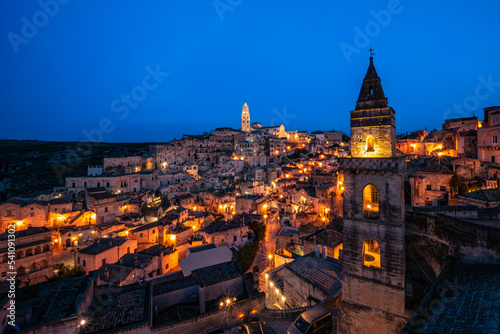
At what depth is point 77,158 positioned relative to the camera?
7375cm

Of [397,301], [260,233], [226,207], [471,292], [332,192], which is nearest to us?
[471,292]

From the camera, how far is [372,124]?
10.7 meters

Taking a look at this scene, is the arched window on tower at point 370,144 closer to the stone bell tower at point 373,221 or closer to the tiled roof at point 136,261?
the stone bell tower at point 373,221

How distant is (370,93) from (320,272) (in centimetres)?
1076

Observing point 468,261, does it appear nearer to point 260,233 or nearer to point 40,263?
point 260,233

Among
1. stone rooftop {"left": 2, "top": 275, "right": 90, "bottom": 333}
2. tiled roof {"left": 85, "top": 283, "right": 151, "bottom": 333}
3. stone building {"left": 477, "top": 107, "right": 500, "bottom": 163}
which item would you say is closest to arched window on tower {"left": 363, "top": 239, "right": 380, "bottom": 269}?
tiled roof {"left": 85, "top": 283, "right": 151, "bottom": 333}

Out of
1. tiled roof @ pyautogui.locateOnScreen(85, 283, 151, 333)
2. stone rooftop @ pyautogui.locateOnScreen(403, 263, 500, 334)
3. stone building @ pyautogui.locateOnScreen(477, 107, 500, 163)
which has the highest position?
stone building @ pyautogui.locateOnScreen(477, 107, 500, 163)

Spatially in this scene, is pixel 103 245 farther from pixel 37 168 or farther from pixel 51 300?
pixel 37 168

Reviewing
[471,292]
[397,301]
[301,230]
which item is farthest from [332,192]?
[471,292]

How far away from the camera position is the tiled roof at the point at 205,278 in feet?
49.6

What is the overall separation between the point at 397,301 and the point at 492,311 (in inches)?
171

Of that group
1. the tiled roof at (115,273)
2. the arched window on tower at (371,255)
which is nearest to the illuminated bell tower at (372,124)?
the arched window on tower at (371,255)

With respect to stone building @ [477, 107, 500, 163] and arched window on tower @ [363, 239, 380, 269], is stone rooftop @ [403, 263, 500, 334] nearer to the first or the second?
arched window on tower @ [363, 239, 380, 269]

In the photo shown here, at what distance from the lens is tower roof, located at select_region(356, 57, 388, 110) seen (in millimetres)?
10648
